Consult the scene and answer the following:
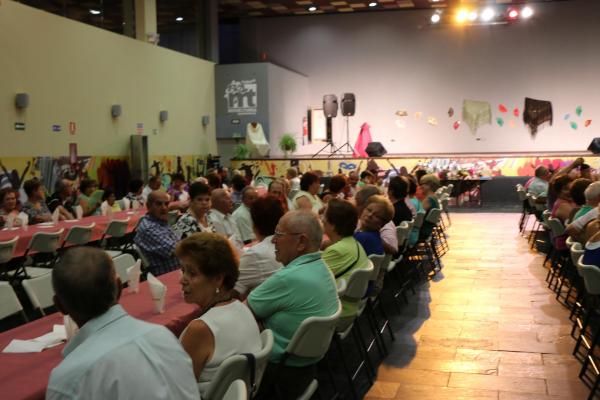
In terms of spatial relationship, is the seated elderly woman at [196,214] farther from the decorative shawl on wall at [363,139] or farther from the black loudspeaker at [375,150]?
the decorative shawl on wall at [363,139]

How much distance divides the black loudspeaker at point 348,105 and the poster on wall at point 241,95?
11.6 ft

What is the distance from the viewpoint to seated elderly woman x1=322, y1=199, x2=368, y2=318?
4.17 meters

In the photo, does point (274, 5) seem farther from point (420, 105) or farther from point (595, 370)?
point (595, 370)

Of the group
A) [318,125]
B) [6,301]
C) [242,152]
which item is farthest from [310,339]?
[318,125]

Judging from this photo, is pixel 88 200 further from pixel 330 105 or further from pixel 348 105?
pixel 348 105

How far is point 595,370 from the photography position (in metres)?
4.59

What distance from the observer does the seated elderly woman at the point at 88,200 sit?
30.7 ft

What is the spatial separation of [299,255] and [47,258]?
4.81 metres

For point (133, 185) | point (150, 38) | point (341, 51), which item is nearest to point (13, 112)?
point (133, 185)

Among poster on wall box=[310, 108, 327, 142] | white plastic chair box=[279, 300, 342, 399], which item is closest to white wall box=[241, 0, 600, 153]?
poster on wall box=[310, 108, 327, 142]

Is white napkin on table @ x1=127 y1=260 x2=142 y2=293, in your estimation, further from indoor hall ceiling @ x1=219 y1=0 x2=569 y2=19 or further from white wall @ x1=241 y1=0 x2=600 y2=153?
white wall @ x1=241 y1=0 x2=600 y2=153

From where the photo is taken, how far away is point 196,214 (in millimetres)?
5590

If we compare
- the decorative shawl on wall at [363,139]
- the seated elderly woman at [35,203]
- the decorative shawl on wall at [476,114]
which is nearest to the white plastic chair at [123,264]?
the seated elderly woman at [35,203]

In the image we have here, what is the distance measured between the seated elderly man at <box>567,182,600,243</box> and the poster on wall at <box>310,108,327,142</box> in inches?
629
